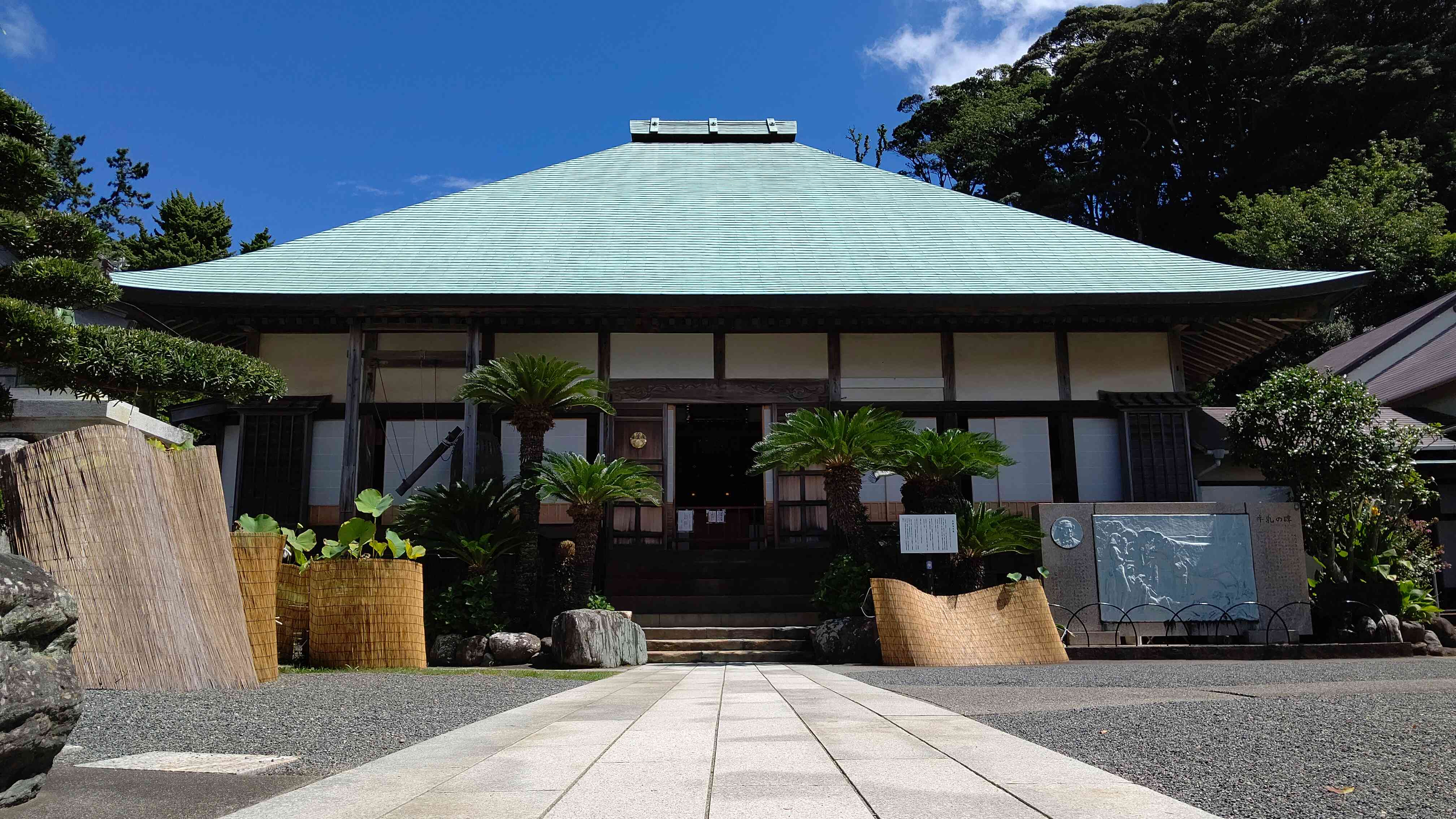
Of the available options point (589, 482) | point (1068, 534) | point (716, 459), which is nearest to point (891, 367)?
point (1068, 534)

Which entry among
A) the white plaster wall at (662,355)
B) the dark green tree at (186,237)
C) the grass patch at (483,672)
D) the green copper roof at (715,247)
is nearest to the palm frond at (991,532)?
the green copper roof at (715,247)

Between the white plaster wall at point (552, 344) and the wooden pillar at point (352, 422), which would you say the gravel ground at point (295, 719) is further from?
the white plaster wall at point (552, 344)

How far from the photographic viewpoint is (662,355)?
14.5 metres

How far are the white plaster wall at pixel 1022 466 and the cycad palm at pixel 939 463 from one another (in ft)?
9.31

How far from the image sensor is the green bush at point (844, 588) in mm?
11180

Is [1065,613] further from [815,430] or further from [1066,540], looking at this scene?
[815,430]

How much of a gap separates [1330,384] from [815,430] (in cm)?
715

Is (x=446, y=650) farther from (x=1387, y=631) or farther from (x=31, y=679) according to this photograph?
(x=1387, y=631)

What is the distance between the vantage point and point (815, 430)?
11.4m

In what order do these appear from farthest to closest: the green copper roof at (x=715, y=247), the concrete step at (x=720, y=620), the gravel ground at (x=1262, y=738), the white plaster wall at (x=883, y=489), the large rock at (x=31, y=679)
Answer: the white plaster wall at (x=883, y=489), the green copper roof at (x=715, y=247), the concrete step at (x=720, y=620), the gravel ground at (x=1262, y=738), the large rock at (x=31, y=679)

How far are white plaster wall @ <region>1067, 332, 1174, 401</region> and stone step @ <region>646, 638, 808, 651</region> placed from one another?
245 inches

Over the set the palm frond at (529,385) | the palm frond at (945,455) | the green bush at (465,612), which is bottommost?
the green bush at (465,612)

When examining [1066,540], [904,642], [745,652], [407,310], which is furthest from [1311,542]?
[407,310]

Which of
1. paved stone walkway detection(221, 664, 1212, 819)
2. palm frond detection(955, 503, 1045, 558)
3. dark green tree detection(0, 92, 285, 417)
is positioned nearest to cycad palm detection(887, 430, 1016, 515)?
palm frond detection(955, 503, 1045, 558)
